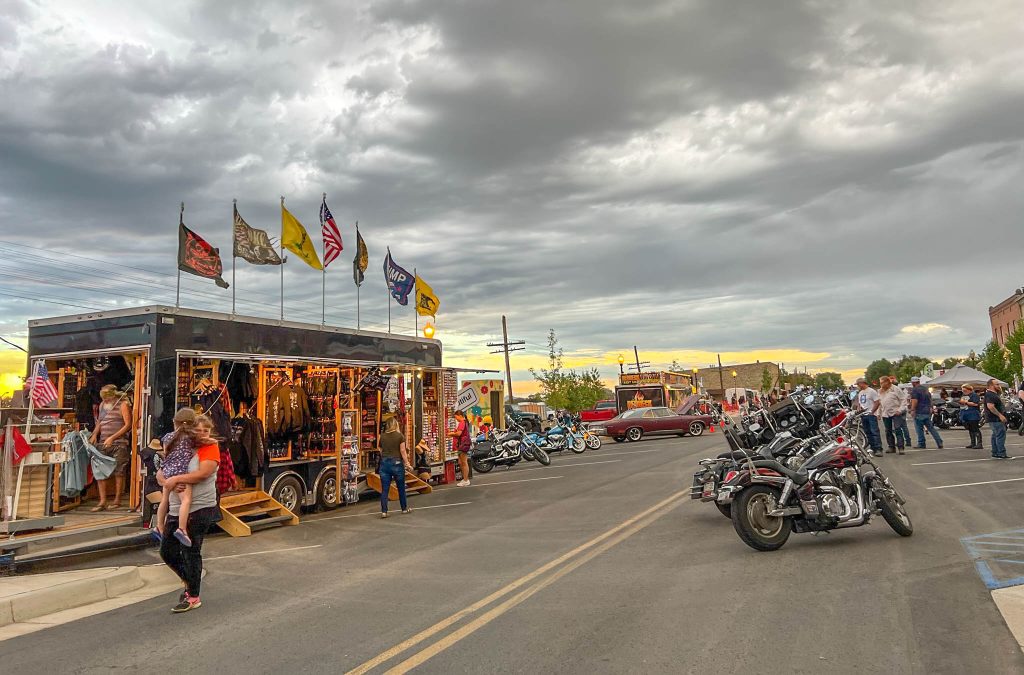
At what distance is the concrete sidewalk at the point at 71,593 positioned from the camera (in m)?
6.86

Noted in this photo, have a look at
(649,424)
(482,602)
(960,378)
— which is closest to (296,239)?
(482,602)

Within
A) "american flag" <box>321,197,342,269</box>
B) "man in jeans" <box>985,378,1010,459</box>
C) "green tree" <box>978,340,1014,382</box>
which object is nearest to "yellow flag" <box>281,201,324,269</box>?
"american flag" <box>321,197,342,269</box>

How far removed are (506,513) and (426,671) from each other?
7.68 meters

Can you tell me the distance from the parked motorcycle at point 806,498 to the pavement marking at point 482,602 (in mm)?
1786

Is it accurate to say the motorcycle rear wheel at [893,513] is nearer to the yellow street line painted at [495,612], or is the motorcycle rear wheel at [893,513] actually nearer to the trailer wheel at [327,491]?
the yellow street line painted at [495,612]

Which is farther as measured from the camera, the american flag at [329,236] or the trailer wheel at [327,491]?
the american flag at [329,236]

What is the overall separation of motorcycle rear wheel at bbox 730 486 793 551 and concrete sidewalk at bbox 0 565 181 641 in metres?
6.18

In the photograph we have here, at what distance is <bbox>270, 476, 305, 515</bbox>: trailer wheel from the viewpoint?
505 inches

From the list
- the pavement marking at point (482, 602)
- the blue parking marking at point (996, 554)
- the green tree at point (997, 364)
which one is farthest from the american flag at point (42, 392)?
the green tree at point (997, 364)

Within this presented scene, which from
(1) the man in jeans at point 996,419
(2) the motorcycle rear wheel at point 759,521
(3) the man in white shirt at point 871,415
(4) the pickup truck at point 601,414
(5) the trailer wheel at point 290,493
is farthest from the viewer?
(4) the pickup truck at point 601,414

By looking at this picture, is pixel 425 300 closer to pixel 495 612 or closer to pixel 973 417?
pixel 973 417

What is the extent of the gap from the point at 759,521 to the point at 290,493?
27.2 ft

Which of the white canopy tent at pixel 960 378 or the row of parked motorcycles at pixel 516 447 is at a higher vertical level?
the white canopy tent at pixel 960 378

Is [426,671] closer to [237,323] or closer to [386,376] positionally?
[237,323]
